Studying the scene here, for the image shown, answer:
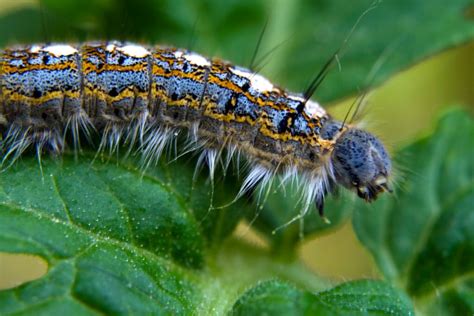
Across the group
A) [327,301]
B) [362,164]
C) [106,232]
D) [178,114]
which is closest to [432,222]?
[362,164]

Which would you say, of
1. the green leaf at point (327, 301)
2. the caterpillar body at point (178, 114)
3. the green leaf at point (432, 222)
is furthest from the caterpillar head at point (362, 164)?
the green leaf at point (327, 301)

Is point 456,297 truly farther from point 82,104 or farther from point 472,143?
point 82,104

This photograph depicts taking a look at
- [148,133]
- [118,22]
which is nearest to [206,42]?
[118,22]

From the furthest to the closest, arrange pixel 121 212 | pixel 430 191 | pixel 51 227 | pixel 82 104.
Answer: pixel 430 191, pixel 82 104, pixel 121 212, pixel 51 227

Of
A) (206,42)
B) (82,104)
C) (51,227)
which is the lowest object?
(51,227)

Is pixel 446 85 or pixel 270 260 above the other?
pixel 446 85

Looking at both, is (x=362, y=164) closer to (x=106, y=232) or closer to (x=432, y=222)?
(x=432, y=222)

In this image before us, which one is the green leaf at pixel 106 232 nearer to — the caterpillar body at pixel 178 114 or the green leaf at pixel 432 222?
the caterpillar body at pixel 178 114
